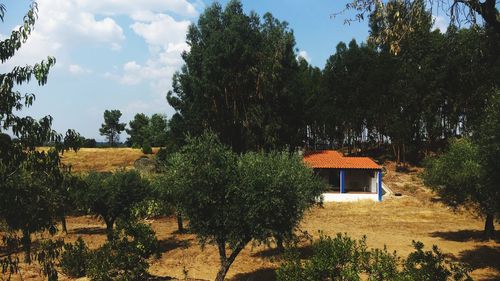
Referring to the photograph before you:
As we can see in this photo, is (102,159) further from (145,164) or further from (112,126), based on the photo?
(112,126)

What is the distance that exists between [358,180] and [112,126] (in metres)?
75.5

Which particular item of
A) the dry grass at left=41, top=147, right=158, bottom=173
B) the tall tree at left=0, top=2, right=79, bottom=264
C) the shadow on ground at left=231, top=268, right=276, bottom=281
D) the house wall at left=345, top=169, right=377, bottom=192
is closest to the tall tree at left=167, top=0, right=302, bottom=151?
the house wall at left=345, top=169, right=377, bottom=192

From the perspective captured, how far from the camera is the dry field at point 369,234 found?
71.0 ft

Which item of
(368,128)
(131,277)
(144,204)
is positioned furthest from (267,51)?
(368,128)

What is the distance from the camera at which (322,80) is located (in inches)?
2482

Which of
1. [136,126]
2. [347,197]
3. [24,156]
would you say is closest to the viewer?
[24,156]

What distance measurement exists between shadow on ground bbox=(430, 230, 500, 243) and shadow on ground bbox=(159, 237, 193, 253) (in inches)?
644

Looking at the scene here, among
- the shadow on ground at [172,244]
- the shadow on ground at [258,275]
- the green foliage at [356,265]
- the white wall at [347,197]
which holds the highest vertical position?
the green foliage at [356,265]

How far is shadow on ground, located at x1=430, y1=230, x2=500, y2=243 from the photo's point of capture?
1047 inches

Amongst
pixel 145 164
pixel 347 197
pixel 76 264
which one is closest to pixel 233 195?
pixel 76 264

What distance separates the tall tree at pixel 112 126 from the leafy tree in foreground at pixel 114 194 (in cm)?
8132

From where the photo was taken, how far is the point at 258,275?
68.1ft

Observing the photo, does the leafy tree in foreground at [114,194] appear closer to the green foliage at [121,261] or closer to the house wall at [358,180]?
the green foliage at [121,261]

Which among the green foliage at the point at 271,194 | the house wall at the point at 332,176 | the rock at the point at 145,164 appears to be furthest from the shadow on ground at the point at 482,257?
the rock at the point at 145,164
